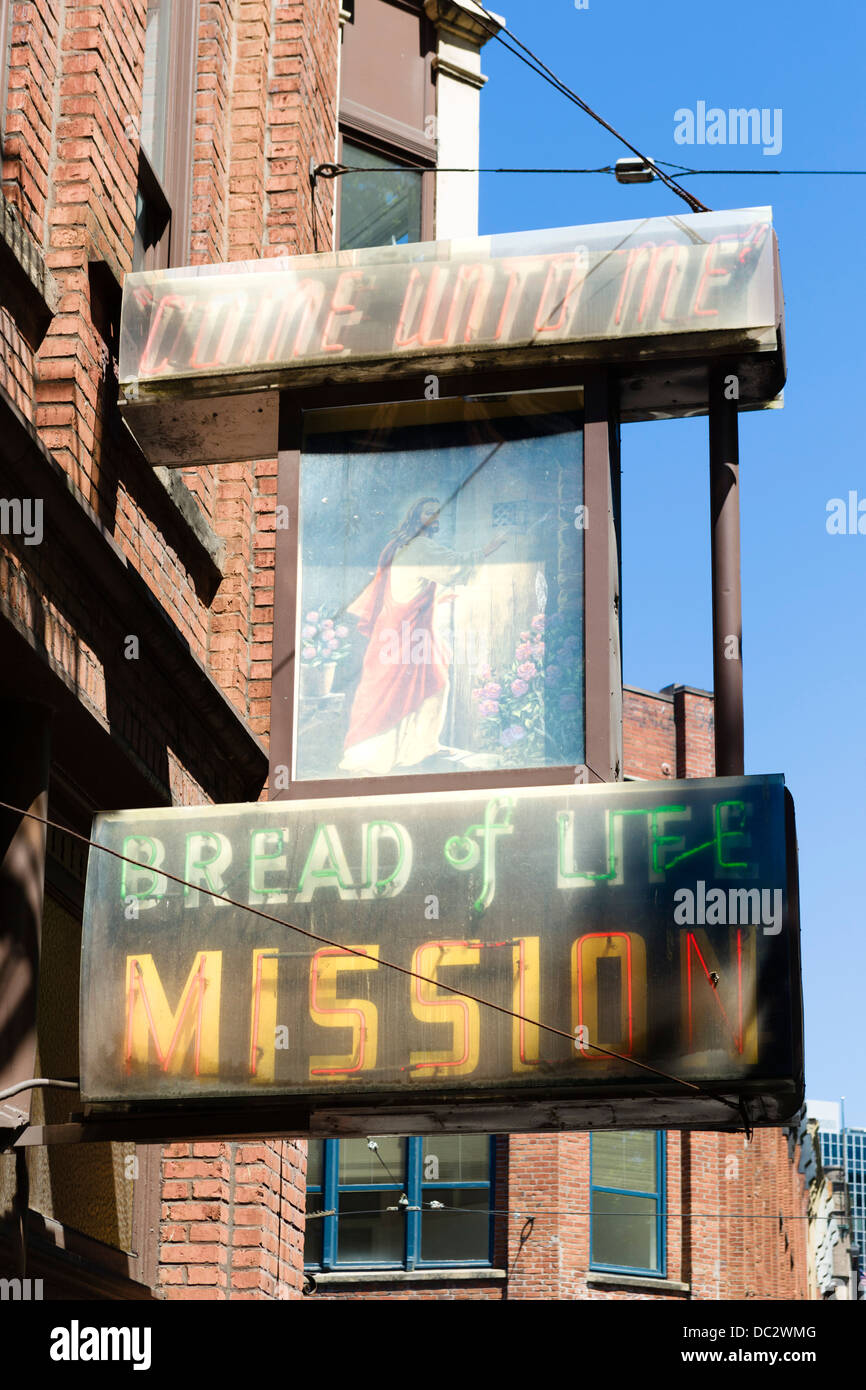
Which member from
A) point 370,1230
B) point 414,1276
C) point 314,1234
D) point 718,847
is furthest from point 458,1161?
point 718,847

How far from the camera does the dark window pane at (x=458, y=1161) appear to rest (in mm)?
23188

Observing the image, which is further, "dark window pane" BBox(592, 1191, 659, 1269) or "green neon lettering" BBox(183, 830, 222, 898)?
"dark window pane" BBox(592, 1191, 659, 1269)

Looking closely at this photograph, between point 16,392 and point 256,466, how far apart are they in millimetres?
2963

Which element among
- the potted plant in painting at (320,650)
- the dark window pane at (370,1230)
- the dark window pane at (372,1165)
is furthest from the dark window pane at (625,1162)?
the potted plant in painting at (320,650)

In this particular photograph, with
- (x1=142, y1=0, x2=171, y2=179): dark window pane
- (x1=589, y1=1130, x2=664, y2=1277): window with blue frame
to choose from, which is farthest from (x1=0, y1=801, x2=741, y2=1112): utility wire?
(x1=589, y1=1130, x2=664, y2=1277): window with blue frame

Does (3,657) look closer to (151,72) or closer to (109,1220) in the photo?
(109,1220)

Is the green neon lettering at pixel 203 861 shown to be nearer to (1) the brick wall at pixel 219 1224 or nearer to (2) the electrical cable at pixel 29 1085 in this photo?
(2) the electrical cable at pixel 29 1085

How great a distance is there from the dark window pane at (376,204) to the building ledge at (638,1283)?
14.8m

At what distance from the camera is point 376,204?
40.2 ft

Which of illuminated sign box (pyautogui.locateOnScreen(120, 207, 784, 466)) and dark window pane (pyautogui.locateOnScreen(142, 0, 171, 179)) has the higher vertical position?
dark window pane (pyautogui.locateOnScreen(142, 0, 171, 179))

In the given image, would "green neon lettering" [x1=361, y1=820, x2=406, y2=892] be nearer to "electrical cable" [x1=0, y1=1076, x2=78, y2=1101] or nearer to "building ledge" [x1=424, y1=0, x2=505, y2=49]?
"electrical cable" [x1=0, y1=1076, x2=78, y2=1101]

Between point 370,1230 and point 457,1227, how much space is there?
110 cm

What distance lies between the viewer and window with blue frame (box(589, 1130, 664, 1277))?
76.8ft
